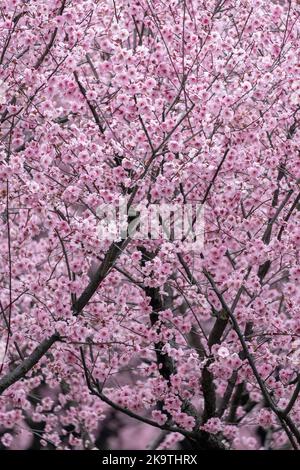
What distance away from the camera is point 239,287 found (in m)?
7.17

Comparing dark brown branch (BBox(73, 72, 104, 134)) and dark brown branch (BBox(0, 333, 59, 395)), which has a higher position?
dark brown branch (BBox(73, 72, 104, 134))

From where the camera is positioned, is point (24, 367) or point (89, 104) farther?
point (89, 104)

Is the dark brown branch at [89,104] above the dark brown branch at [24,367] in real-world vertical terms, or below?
above

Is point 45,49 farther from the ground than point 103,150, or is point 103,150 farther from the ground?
point 45,49

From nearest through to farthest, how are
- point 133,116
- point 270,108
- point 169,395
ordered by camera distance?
1. point 133,116
2. point 270,108
3. point 169,395

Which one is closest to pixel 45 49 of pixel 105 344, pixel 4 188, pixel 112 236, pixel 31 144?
pixel 31 144

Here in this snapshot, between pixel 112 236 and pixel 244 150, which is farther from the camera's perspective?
Answer: pixel 244 150

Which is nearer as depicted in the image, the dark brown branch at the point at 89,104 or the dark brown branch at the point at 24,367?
the dark brown branch at the point at 24,367

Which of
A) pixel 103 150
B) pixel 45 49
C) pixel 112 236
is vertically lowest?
pixel 112 236

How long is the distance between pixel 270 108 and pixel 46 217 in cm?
251

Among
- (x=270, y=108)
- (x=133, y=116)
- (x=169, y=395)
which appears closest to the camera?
(x=133, y=116)

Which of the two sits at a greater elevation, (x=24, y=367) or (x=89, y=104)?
(x=89, y=104)

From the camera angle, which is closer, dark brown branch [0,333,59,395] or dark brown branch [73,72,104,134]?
dark brown branch [0,333,59,395]
